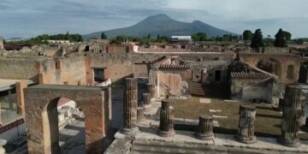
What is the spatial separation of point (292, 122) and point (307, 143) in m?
1.15

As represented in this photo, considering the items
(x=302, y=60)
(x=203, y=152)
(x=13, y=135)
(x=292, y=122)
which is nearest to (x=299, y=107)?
(x=292, y=122)

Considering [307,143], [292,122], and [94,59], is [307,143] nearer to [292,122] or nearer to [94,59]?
[292,122]

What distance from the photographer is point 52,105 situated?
12.4 m

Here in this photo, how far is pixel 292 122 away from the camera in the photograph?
981 centimetres

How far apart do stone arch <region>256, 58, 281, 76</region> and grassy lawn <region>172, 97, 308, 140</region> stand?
10971mm

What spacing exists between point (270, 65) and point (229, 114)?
1467 cm

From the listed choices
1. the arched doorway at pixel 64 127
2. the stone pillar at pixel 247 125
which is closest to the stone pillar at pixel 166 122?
the stone pillar at pixel 247 125

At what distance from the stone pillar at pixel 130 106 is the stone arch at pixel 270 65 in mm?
18643

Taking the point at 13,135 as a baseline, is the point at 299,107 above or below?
above

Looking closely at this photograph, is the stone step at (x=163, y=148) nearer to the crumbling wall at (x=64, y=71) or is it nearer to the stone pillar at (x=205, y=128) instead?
the stone pillar at (x=205, y=128)

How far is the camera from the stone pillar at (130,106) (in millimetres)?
11109

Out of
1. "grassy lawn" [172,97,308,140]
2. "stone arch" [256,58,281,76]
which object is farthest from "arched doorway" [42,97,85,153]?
"stone arch" [256,58,281,76]

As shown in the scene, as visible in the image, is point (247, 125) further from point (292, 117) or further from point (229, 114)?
point (229, 114)

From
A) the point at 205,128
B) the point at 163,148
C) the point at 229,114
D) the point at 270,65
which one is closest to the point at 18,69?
the point at 163,148
